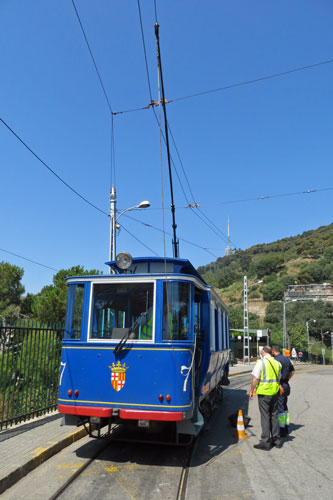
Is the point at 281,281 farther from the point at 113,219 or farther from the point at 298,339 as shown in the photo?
the point at 113,219

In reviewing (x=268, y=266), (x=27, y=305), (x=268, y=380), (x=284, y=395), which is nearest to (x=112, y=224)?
(x=284, y=395)

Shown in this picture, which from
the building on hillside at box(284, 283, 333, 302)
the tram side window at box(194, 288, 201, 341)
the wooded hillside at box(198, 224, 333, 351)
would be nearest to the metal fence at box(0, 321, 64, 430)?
the tram side window at box(194, 288, 201, 341)

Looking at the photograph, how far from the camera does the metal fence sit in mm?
7020

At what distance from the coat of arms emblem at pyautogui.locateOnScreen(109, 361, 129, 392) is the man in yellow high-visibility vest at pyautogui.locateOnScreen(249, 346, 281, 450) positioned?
2.32 metres

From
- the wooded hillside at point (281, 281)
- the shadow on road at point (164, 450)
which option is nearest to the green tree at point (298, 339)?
the wooded hillside at point (281, 281)

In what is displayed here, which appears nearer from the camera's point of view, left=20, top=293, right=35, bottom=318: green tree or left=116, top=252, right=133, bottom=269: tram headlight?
left=116, top=252, right=133, bottom=269: tram headlight

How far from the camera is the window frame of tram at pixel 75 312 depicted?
5.91m

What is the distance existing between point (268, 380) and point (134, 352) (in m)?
2.52

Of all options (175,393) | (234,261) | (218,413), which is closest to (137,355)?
(175,393)

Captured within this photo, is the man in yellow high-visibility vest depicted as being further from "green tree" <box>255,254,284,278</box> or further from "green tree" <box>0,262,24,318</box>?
"green tree" <box>255,254,284,278</box>

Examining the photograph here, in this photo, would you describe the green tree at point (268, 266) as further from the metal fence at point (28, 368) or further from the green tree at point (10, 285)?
the metal fence at point (28, 368)

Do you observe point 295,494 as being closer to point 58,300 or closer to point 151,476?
point 151,476

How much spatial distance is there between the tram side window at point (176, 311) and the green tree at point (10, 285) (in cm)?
2493

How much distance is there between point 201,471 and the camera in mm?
5211
